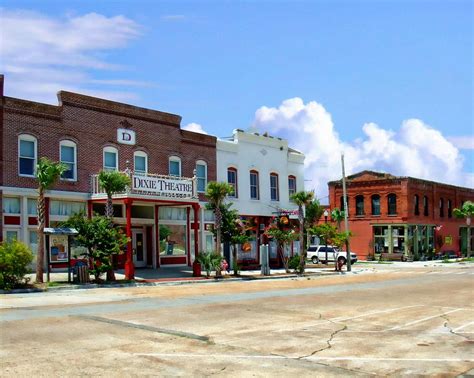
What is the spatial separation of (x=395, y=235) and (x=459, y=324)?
4848 cm

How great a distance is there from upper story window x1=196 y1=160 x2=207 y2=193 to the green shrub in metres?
15.8

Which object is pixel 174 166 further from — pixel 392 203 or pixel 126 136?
pixel 392 203

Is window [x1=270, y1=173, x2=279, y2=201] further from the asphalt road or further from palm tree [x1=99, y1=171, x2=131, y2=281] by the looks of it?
the asphalt road

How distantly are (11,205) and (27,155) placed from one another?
2.40 meters

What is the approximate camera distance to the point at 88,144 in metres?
31.5

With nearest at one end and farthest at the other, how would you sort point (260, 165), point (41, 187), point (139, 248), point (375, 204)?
1. point (41, 187)
2. point (139, 248)
3. point (260, 165)
4. point (375, 204)

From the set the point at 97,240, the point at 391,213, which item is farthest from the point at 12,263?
the point at 391,213

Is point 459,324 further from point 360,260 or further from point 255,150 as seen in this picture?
point 360,260

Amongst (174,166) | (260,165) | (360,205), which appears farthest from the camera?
(360,205)

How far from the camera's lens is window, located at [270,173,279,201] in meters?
43.7

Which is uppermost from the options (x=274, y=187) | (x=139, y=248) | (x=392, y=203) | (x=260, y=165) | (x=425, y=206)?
(x=260, y=165)

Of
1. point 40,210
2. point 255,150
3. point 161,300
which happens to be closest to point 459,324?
point 161,300

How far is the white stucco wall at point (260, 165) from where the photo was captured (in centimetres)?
4034

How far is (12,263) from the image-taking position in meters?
22.9
